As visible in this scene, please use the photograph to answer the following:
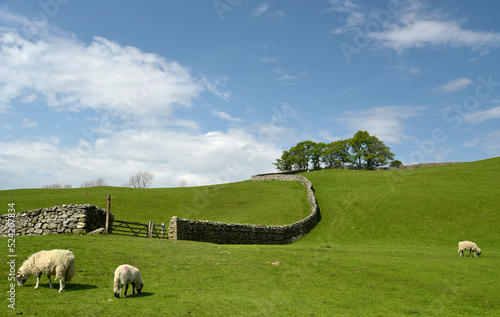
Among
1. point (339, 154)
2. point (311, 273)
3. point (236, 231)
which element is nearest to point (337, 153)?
point (339, 154)

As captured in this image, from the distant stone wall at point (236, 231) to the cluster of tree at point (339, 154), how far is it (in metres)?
60.8

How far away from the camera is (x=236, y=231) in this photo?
32.4 m

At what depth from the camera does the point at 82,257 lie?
50.1ft

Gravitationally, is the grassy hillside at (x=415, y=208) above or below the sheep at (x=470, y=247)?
above

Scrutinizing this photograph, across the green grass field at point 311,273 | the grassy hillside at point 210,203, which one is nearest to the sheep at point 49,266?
the green grass field at point 311,273

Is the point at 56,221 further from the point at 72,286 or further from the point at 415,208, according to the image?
the point at 415,208

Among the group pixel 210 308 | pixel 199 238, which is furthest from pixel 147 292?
pixel 199 238

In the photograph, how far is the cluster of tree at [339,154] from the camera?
320 ft

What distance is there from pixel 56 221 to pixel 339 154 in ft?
309

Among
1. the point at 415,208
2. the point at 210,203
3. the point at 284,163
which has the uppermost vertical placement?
the point at 284,163

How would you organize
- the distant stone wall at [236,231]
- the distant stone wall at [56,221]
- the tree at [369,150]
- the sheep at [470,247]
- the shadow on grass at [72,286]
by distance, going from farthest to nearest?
the tree at [369,150] < the distant stone wall at [236,231] < the sheep at [470,247] < the distant stone wall at [56,221] < the shadow on grass at [72,286]

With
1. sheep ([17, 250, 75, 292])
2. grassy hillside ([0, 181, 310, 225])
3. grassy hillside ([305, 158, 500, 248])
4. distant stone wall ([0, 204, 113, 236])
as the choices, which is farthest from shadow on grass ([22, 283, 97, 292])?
grassy hillside ([0, 181, 310, 225])

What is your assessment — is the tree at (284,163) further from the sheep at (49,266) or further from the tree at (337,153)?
the sheep at (49,266)

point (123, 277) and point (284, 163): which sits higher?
point (284, 163)
